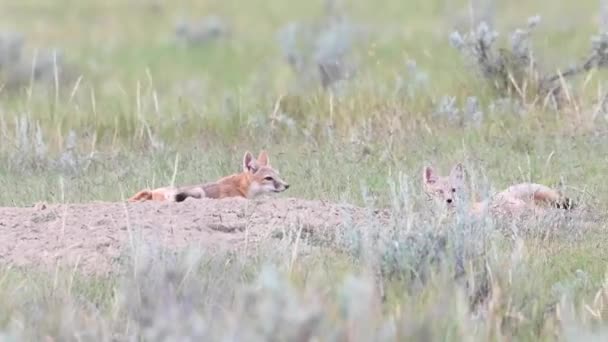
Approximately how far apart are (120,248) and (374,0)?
943 inches

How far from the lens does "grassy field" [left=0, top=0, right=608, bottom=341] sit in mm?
5543

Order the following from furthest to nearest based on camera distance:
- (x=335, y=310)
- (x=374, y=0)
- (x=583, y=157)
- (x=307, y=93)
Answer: (x=374, y=0), (x=307, y=93), (x=583, y=157), (x=335, y=310)

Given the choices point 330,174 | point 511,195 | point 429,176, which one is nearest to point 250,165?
point 330,174

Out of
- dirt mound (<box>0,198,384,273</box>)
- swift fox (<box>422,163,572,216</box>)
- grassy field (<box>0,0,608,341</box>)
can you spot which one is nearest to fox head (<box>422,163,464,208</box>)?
swift fox (<box>422,163,572,216</box>)

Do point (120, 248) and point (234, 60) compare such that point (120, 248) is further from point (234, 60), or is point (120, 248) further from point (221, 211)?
point (234, 60)

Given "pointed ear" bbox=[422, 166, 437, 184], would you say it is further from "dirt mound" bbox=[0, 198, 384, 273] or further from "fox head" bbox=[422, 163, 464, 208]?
"dirt mound" bbox=[0, 198, 384, 273]

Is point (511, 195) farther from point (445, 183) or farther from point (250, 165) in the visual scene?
point (250, 165)

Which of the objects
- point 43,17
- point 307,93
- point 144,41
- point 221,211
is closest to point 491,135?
Result: point 307,93

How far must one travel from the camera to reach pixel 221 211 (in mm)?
8219

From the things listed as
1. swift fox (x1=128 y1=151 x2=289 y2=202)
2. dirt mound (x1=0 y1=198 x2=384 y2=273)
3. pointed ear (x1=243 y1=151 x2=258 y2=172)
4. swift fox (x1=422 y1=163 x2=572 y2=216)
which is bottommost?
dirt mound (x1=0 y1=198 x2=384 y2=273)

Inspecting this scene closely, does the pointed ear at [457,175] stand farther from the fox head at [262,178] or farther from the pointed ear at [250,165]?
the pointed ear at [250,165]

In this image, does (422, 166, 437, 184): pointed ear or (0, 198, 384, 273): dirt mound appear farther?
(422, 166, 437, 184): pointed ear

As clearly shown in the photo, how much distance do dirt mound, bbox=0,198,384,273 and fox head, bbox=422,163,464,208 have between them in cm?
65

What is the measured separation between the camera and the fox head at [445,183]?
29.0 feet
